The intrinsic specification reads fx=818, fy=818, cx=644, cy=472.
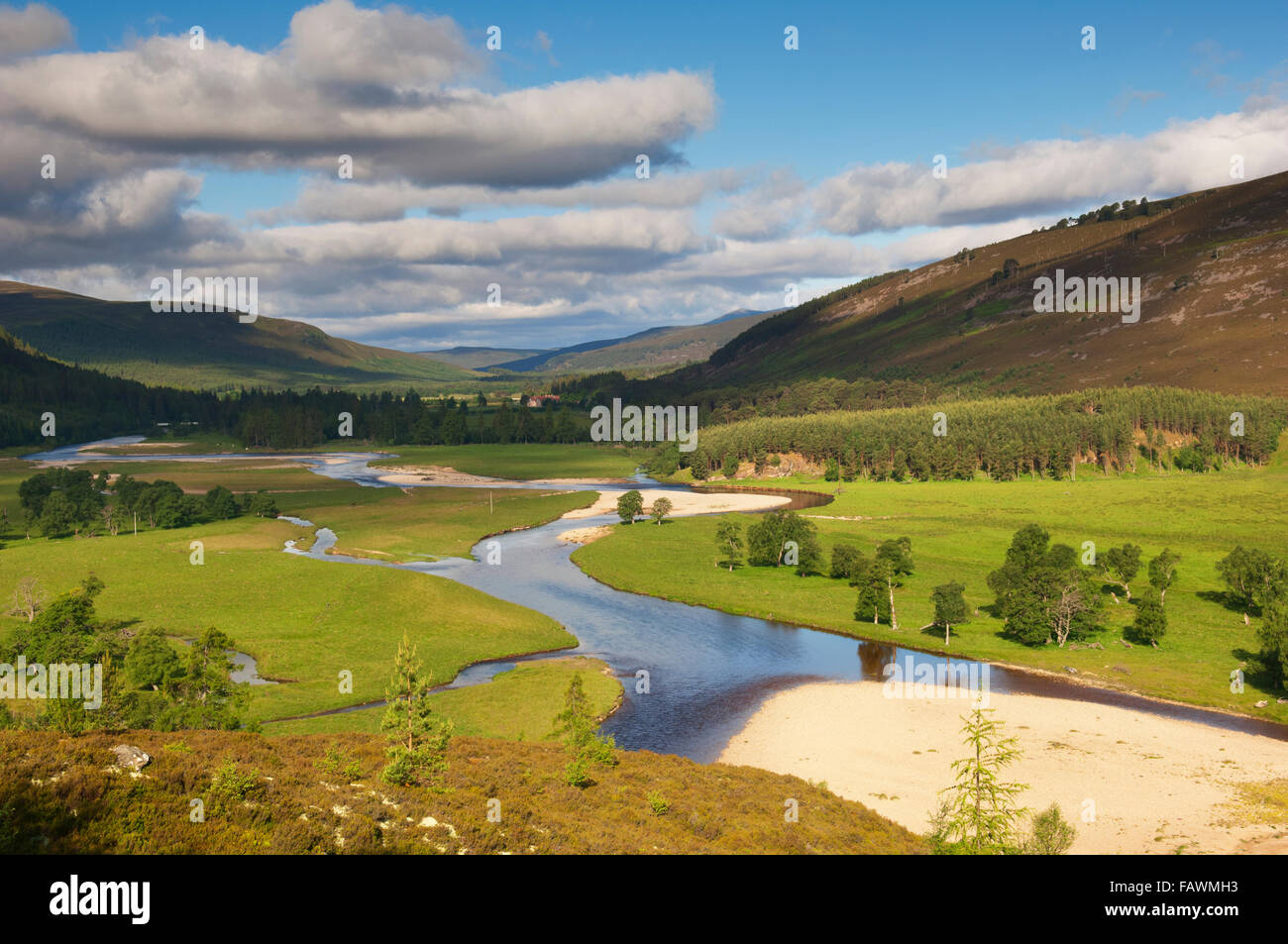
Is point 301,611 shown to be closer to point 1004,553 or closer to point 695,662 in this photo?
point 695,662

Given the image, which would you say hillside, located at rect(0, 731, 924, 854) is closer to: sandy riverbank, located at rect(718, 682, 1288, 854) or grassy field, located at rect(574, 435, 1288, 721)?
sandy riverbank, located at rect(718, 682, 1288, 854)

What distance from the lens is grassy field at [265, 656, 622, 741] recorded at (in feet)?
174

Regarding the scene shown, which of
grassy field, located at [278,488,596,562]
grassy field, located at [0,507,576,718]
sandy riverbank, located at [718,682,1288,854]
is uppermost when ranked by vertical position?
grassy field, located at [278,488,596,562]

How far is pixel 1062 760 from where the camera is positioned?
4828 cm

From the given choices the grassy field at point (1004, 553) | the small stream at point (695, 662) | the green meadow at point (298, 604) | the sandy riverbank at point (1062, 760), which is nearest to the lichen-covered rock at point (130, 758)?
the green meadow at point (298, 604)

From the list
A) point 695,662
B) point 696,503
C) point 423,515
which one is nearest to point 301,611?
point 695,662

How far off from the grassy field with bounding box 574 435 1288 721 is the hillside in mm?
38408

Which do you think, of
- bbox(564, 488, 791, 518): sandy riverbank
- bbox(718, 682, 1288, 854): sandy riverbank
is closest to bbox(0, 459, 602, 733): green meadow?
bbox(718, 682, 1288, 854): sandy riverbank

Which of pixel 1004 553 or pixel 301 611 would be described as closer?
pixel 301 611

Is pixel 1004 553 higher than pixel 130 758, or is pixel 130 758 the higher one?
pixel 130 758

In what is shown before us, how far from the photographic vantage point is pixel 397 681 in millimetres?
37125

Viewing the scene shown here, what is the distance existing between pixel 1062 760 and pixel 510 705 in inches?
1400
